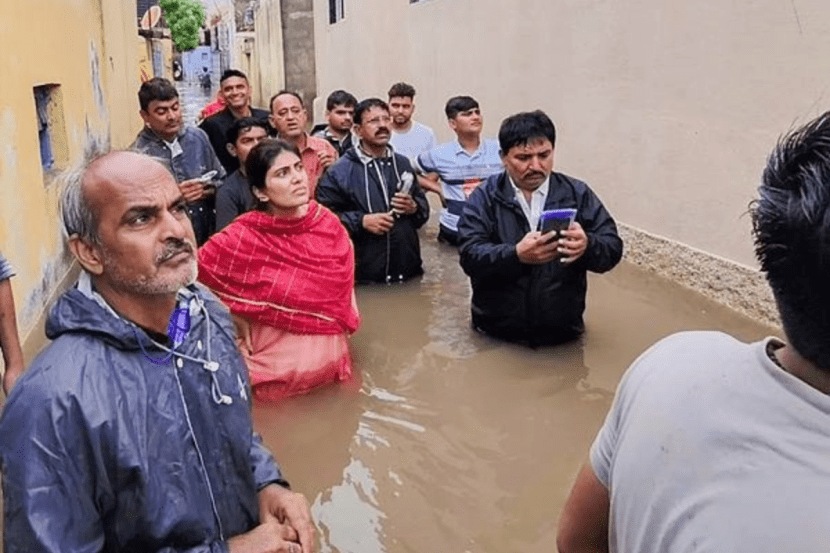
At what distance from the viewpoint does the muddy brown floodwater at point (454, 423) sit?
3.23m

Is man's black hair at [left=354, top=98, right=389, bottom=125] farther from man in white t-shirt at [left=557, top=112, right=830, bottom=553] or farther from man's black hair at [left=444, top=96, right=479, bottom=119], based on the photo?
man in white t-shirt at [left=557, top=112, right=830, bottom=553]

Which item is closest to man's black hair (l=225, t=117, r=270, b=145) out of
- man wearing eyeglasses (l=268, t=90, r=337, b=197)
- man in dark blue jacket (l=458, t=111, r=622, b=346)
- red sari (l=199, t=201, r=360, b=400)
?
man wearing eyeglasses (l=268, t=90, r=337, b=197)

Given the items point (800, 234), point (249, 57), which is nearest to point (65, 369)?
point (800, 234)

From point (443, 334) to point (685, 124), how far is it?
2191 millimetres

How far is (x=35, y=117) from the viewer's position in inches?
212

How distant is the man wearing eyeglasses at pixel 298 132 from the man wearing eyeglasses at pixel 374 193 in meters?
0.37

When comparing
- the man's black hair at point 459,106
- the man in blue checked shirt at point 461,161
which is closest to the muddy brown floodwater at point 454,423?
the man in blue checked shirt at point 461,161

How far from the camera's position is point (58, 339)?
1.65 meters

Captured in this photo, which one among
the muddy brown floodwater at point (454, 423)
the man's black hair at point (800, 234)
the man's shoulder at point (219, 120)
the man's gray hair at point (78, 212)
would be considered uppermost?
the man's black hair at point (800, 234)

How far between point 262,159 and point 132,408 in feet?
8.74

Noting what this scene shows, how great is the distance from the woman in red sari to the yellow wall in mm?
1351

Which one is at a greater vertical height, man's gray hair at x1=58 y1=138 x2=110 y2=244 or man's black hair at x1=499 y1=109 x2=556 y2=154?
man's gray hair at x1=58 y1=138 x2=110 y2=244

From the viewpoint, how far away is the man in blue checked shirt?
6.43m

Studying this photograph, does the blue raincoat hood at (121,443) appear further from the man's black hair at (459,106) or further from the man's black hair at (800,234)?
the man's black hair at (459,106)
